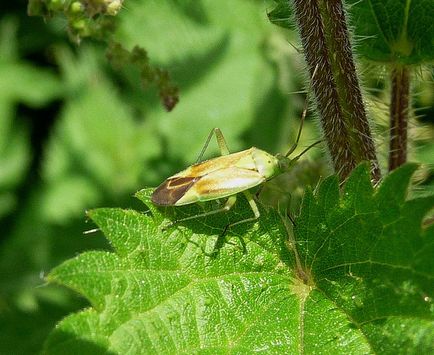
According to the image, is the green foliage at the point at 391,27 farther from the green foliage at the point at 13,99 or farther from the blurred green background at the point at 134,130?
the green foliage at the point at 13,99

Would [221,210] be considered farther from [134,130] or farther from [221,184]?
[134,130]

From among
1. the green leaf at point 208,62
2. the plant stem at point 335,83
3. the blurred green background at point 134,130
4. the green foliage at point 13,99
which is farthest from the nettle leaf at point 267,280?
the green foliage at point 13,99

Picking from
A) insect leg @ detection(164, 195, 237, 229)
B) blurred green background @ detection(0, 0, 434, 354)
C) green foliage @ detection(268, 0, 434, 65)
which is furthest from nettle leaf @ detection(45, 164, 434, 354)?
blurred green background @ detection(0, 0, 434, 354)

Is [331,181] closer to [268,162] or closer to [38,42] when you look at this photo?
[268,162]

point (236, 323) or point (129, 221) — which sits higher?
point (129, 221)

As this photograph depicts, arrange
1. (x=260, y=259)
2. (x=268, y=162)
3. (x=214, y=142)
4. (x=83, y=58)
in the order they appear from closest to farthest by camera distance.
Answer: (x=260, y=259) < (x=268, y=162) < (x=214, y=142) < (x=83, y=58)

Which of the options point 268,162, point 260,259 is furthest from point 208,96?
point 260,259
